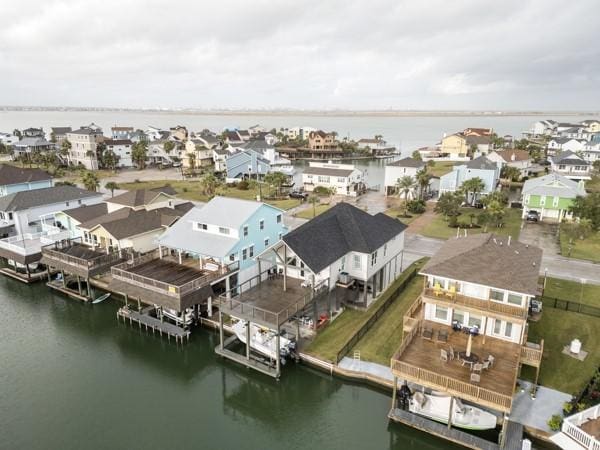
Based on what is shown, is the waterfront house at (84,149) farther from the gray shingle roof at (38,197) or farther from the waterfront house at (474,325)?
the waterfront house at (474,325)

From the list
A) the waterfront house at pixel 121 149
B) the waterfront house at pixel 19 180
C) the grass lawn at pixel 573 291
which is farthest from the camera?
the waterfront house at pixel 121 149

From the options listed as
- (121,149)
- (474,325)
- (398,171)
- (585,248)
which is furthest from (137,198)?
(121,149)

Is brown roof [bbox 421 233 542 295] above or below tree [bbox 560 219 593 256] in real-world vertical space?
above

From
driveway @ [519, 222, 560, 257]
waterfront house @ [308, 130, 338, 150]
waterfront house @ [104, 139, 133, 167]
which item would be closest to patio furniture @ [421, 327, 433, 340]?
driveway @ [519, 222, 560, 257]

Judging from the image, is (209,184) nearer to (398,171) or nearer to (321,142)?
(398,171)

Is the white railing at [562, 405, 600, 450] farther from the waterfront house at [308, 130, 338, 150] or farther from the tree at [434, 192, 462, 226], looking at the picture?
the waterfront house at [308, 130, 338, 150]

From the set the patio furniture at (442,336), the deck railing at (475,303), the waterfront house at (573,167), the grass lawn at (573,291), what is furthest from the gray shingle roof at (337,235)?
the waterfront house at (573,167)

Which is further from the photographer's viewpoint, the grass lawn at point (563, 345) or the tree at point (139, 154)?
the tree at point (139, 154)

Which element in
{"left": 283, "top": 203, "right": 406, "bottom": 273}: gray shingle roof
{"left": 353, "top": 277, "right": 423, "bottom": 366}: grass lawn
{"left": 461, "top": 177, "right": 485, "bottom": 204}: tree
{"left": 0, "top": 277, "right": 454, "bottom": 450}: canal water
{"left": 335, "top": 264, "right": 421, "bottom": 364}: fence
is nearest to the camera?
{"left": 0, "top": 277, "right": 454, "bottom": 450}: canal water
